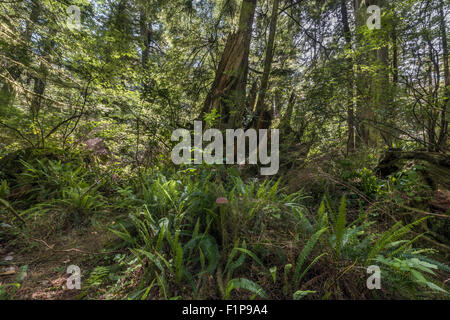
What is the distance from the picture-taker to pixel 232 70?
174 inches

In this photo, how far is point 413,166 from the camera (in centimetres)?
242

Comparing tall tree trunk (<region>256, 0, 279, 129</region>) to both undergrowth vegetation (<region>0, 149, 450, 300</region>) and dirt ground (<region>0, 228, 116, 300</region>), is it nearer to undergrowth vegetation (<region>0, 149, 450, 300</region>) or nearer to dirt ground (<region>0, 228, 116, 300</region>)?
undergrowth vegetation (<region>0, 149, 450, 300</region>)

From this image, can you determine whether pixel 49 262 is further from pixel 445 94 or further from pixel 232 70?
pixel 445 94

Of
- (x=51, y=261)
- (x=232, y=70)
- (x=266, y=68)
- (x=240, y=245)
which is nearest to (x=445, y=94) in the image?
(x=266, y=68)

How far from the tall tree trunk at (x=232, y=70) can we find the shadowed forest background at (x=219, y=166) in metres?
0.04

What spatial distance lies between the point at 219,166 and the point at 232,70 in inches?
107

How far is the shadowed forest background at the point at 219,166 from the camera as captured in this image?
1.43m

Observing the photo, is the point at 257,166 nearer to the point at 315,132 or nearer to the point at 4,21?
the point at 315,132

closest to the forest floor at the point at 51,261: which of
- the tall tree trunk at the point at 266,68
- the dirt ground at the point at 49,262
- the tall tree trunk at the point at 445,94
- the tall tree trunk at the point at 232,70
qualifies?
the dirt ground at the point at 49,262

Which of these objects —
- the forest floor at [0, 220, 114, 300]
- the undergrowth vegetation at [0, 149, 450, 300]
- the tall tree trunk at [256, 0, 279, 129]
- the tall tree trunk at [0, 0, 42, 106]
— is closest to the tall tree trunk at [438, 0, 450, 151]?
the undergrowth vegetation at [0, 149, 450, 300]

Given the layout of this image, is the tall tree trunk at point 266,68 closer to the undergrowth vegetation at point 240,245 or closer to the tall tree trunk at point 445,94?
the undergrowth vegetation at point 240,245

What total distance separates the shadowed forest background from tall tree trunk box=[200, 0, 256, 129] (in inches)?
1.6

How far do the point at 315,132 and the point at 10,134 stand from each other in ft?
20.5
